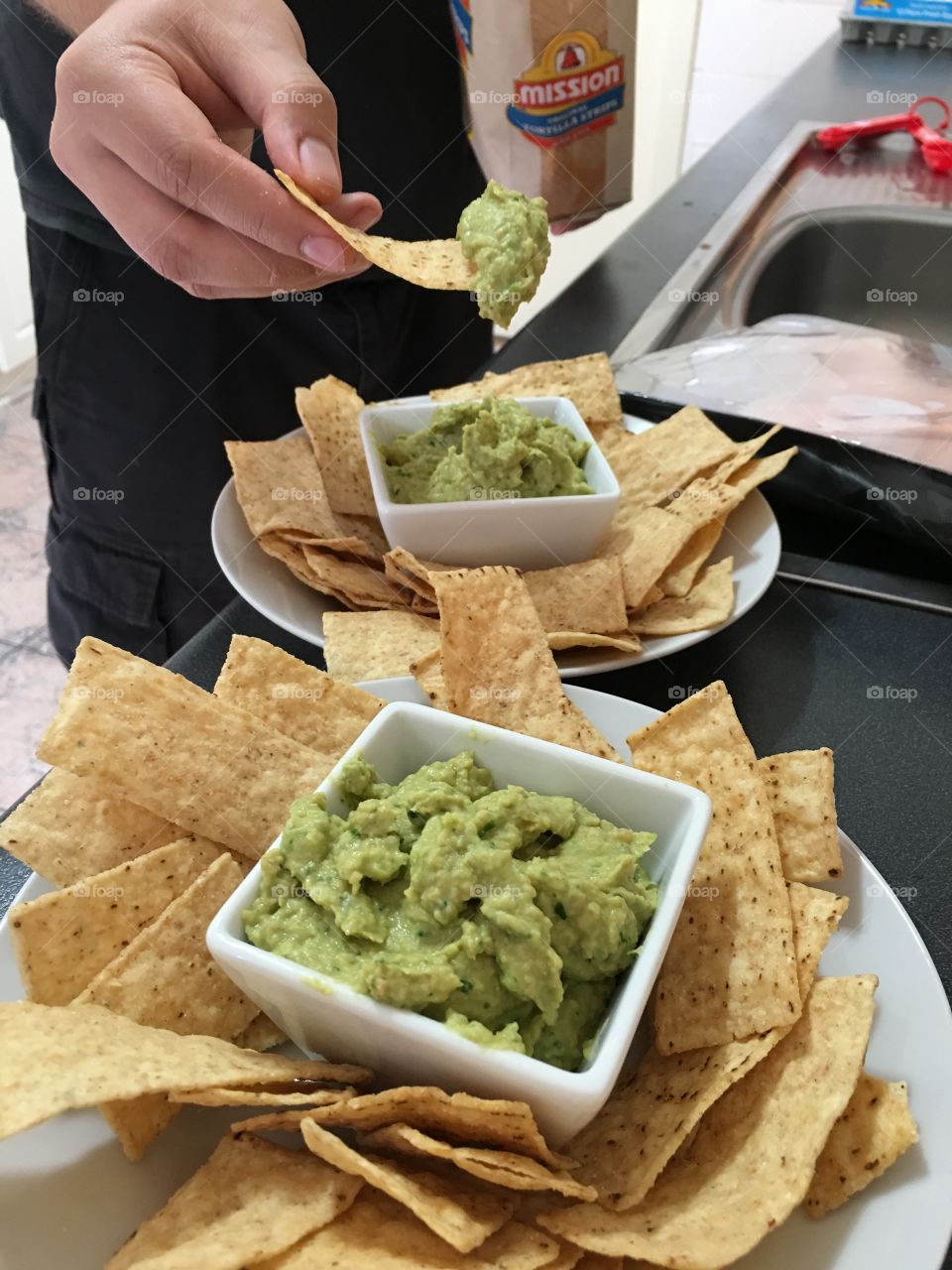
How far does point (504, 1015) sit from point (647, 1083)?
0.64 feet

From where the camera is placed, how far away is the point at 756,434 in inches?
76.0

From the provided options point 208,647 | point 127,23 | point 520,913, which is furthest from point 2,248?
point 520,913

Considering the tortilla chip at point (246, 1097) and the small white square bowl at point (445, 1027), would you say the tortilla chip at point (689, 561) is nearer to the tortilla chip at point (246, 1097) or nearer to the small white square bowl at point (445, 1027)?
the small white square bowl at point (445, 1027)

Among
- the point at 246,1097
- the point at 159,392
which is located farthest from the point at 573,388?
the point at 246,1097

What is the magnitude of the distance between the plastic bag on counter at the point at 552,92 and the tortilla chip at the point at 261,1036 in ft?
6.49

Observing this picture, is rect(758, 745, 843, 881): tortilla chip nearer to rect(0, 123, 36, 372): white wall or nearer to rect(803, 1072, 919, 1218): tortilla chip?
rect(803, 1072, 919, 1218): tortilla chip

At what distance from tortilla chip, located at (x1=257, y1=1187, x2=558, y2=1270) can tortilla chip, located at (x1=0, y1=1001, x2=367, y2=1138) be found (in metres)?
0.13

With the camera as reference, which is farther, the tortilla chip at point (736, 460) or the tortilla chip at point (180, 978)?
the tortilla chip at point (736, 460)

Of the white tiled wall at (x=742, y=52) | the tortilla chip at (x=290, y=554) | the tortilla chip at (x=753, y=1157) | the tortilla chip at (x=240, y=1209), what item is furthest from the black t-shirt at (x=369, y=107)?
the white tiled wall at (x=742, y=52)

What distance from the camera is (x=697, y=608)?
157cm

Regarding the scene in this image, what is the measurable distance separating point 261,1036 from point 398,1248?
294mm

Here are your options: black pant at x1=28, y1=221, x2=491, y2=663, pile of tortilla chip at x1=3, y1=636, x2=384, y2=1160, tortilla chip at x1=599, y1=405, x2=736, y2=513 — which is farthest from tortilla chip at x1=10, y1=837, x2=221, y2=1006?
black pant at x1=28, y1=221, x2=491, y2=663

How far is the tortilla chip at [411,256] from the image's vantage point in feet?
4.66

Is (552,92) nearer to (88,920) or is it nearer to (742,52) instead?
(88,920)
